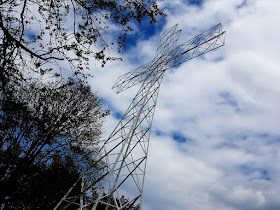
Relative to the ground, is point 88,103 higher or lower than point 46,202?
higher

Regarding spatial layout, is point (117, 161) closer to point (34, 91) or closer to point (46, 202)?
point (34, 91)

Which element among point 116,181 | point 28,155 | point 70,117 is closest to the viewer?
point 116,181

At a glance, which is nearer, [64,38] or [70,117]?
[64,38]

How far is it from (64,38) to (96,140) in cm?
894

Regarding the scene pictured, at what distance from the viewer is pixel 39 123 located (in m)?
10.9

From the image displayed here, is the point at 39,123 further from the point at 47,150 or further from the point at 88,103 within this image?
the point at 88,103

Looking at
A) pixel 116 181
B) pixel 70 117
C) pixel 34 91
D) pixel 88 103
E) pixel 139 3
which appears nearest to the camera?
pixel 116 181

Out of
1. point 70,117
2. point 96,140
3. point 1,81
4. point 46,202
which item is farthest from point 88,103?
point 1,81

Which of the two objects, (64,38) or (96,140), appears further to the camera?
(96,140)

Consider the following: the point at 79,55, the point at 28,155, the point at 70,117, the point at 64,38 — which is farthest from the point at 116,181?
the point at 70,117

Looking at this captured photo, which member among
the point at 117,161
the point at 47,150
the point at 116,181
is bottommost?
the point at 116,181

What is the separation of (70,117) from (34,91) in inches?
100

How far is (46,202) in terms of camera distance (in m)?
13.9

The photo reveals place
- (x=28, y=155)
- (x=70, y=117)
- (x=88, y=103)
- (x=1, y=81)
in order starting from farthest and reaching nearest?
1. (x=88, y=103)
2. (x=70, y=117)
3. (x=28, y=155)
4. (x=1, y=81)
